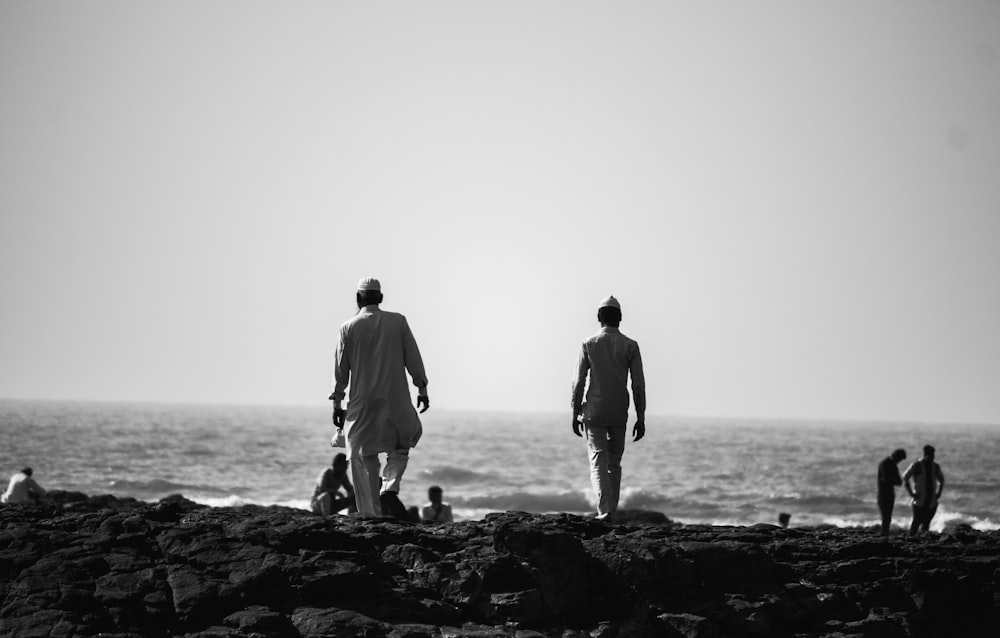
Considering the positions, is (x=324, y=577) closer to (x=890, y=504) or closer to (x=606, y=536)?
(x=606, y=536)

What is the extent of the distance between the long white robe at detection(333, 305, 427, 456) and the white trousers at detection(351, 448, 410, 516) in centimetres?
12

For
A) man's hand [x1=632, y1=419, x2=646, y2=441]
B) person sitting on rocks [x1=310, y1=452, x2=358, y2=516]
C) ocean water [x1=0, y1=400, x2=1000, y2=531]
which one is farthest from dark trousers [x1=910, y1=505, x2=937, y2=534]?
ocean water [x1=0, y1=400, x2=1000, y2=531]

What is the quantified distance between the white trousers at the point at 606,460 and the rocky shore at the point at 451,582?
1.40 meters

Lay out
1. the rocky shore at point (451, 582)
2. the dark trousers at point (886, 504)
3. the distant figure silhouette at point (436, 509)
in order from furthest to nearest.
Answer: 1. the dark trousers at point (886, 504)
2. the distant figure silhouette at point (436, 509)
3. the rocky shore at point (451, 582)

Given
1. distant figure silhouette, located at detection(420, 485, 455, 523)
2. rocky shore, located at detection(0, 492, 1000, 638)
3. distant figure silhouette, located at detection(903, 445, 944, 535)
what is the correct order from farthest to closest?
distant figure silhouette, located at detection(903, 445, 944, 535) → distant figure silhouette, located at detection(420, 485, 455, 523) → rocky shore, located at detection(0, 492, 1000, 638)

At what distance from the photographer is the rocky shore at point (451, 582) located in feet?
24.9

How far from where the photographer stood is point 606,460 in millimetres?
11008

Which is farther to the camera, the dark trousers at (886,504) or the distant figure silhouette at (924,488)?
the dark trousers at (886,504)

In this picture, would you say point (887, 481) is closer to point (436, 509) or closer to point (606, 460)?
point (436, 509)

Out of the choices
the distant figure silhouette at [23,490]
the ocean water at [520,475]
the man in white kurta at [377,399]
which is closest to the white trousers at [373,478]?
the man in white kurta at [377,399]

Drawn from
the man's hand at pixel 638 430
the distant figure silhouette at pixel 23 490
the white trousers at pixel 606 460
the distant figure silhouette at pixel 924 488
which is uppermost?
the man's hand at pixel 638 430

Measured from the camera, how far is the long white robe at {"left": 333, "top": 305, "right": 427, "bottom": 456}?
10.2m

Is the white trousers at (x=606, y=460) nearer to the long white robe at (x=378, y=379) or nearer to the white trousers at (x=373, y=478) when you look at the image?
the long white robe at (x=378, y=379)

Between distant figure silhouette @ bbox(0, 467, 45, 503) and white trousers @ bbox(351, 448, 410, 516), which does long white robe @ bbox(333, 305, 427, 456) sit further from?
distant figure silhouette @ bbox(0, 467, 45, 503)
